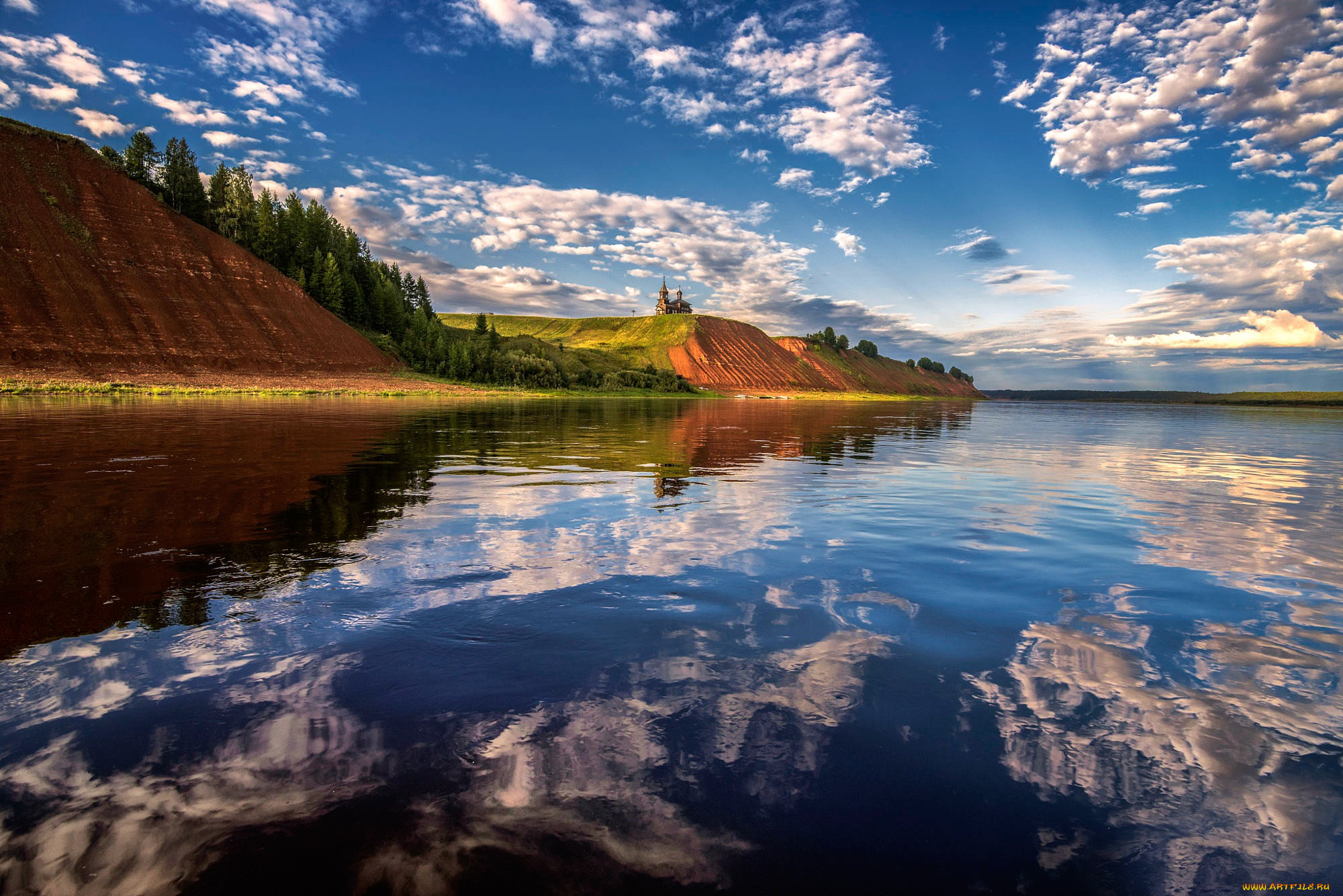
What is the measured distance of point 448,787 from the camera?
386cm

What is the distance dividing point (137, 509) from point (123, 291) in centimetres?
9750

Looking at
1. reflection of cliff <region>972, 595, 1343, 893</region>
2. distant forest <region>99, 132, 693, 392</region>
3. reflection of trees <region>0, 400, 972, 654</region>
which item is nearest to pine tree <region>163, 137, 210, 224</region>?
distant forest <region>99, 132, 693, 392</region>

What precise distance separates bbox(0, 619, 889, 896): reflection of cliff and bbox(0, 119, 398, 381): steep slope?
92.5 m

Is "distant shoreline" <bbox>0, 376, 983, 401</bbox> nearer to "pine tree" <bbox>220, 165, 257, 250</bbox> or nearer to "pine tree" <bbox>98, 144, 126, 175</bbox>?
"pine tree" <bbox>220, 165, 257, 250</bbox>

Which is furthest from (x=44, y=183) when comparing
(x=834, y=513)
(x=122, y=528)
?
(x=834, y=513)

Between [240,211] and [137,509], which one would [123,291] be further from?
[137,509]

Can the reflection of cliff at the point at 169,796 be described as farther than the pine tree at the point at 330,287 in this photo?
No

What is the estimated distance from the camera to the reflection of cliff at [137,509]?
22.9 feet

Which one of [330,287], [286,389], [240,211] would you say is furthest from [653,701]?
[240,211]

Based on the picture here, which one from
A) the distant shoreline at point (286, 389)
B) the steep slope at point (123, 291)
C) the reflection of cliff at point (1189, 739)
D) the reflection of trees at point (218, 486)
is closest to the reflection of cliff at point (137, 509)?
the reflection of trees at point (218, 486)

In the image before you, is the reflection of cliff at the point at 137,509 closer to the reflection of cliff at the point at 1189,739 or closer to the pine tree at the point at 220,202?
the reflection of cliff at the point at 1189,739

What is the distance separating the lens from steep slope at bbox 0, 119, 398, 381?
2867 inches

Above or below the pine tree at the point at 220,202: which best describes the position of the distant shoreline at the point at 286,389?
below

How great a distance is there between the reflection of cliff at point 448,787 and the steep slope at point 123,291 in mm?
92476
